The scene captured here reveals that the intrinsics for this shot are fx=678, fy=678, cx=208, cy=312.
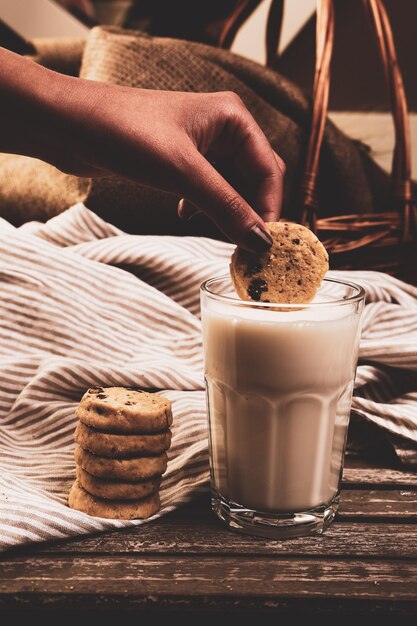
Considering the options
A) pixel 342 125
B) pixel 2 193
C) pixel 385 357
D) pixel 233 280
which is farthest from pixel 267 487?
pixel 342 125

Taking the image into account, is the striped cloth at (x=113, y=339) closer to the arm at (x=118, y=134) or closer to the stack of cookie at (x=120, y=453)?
the stack of cookie at (x=120, y=453)

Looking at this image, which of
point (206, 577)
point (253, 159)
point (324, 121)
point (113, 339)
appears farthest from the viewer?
point (324, 121)

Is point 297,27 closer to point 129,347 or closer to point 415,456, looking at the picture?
point 129,347

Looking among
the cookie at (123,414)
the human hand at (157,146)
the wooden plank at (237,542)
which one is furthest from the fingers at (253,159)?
the wooden plank at (237,542)

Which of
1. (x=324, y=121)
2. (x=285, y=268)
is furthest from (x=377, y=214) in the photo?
(x=285, y=268)

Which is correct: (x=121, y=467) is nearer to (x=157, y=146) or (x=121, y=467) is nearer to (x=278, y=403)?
(x=278, y=403)

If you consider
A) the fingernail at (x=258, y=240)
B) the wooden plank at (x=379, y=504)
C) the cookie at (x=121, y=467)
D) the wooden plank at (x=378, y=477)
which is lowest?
the wooden plank at (x=378, y=477)

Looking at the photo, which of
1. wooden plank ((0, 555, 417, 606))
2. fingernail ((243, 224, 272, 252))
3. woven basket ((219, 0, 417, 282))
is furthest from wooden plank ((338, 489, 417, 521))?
woven basket ((219, 0, 417, 282))
